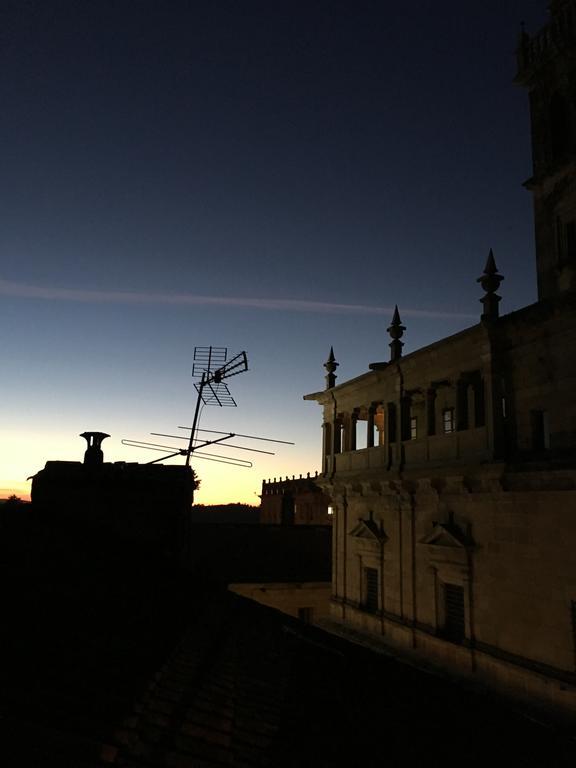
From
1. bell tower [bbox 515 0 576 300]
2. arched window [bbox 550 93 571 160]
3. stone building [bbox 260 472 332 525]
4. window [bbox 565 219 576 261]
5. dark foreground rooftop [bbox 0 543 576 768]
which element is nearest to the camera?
dark foreground rooftop [bbox 0 543 576 768]

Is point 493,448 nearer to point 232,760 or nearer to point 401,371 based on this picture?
point 401,371

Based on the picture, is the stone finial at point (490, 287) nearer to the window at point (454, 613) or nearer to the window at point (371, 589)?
the window at point (454, 613)

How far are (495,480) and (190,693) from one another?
12359 millimetres

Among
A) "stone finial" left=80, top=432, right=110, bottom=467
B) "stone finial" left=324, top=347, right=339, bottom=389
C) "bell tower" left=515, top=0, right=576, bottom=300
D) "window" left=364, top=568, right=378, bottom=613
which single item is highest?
"bell tower" left=515, top=0, right=576, bottom=300

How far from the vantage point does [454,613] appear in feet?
62.3

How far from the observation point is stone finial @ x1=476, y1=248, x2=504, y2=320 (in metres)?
18.0

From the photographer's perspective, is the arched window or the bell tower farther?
the arched window

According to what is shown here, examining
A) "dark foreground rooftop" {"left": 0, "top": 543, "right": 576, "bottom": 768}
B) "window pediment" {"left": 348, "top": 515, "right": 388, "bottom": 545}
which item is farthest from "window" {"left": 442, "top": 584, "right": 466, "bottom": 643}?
"dark foreground rooftop" {"left": 0, "top": 543, "right": 576, "bottom": 768}

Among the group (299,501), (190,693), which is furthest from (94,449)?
(299,501)

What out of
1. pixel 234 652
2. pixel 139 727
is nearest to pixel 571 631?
pixel 234 652

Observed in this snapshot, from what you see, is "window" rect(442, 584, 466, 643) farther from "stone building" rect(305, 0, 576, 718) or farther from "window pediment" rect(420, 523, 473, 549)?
"window pediment" rect(420, 523, 473, 549)

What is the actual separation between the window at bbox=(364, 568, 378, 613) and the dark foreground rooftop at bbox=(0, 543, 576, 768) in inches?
403

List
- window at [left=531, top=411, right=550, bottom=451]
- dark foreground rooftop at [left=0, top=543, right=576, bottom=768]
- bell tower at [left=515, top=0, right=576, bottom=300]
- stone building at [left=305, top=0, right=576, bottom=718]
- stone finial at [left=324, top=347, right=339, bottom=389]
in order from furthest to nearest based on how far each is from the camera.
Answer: stone finial at [left=324, top=347, right=339, bottom=389] < bell tower at [left=515, top=0, right=576, bottom=300] < window at [left=531, top=411, right=550, bottom=451] < stone building at [left=305, top=0, right=576, bottom=718] < dark foreground rooftop at [left=0, top=543, right=576, bottom=768]

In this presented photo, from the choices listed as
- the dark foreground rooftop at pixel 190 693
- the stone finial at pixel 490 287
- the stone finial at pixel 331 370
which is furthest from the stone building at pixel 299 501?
the dark foreground rooftop at pixel 190 693
